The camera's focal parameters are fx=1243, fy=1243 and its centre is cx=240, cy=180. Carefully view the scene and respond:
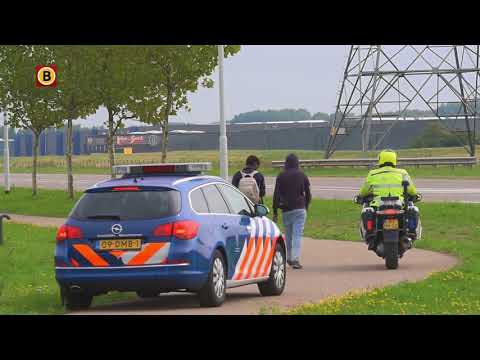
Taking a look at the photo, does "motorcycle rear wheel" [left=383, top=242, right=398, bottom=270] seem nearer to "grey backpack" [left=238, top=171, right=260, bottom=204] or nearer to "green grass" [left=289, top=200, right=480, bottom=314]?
"green grass" [left=289, top=200, right=480, bottom=314]

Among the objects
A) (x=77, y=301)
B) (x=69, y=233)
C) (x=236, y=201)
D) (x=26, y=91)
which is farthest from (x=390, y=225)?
(x=26, y=91)

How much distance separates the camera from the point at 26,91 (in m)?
45.4

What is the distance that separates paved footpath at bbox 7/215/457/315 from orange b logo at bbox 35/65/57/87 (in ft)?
63.0

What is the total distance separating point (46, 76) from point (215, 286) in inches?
1157

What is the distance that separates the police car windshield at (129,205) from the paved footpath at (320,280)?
1104 millimetres

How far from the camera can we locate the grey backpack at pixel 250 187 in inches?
822

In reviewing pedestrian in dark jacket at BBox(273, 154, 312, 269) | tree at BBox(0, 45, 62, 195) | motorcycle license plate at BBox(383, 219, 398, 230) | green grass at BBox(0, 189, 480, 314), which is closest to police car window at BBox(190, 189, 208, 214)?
green grass at BBox(0, 189, 480, 314)

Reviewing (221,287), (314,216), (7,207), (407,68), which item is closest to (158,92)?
(7,207)

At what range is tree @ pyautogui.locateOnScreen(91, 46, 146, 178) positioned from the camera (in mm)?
40406

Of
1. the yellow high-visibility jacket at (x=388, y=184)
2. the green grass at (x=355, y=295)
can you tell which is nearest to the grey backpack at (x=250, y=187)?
the yellow high-visibility jacket at (x=388, y=184)

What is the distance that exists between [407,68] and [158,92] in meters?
23.0

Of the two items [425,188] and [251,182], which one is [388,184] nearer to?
[251,182]

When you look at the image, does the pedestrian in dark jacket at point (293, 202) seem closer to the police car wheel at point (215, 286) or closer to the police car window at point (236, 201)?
the police car window at point (236, 201)

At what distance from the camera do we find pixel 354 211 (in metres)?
32.8
